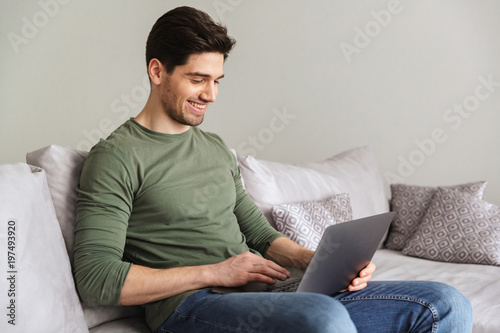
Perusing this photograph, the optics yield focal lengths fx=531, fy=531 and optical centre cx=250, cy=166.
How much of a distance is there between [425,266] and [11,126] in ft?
6.15

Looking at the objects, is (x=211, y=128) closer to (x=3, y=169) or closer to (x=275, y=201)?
(x=275, y=201)

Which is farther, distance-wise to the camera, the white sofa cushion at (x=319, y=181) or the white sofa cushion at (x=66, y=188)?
the white sofa cushion at (x=319, y=181)

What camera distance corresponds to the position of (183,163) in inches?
54.6

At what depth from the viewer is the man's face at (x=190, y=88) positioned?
1.40 meters

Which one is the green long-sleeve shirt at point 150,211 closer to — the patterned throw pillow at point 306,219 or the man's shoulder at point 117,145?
the man's shoulder at point 117,145

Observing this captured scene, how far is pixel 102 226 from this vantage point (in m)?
1.18

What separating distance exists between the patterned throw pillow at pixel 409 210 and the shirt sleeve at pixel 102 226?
1.58 meters

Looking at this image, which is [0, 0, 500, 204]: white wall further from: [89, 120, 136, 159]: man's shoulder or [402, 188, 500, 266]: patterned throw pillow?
[89, 120, 136, 159]: man's shoulder

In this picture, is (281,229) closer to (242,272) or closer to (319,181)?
(319,181)

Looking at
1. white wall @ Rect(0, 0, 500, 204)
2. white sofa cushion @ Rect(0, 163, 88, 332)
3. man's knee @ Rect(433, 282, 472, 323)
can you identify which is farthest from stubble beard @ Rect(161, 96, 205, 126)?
white wall @ Rect(0, 0, 500, 204)

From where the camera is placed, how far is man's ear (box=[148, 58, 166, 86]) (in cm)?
143

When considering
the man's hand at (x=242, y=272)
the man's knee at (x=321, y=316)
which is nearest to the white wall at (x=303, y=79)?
the man's hand at (x=242, y=272)

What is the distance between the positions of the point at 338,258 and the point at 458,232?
4.26 ft

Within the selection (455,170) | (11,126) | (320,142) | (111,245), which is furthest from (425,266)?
(11,126)
